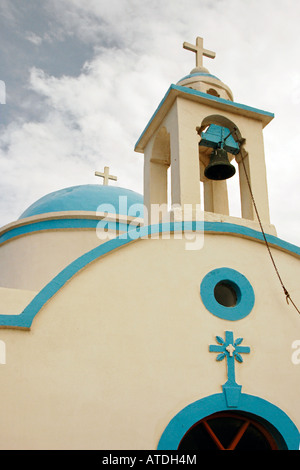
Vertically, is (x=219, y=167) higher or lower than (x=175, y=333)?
higher

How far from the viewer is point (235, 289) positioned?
4359 millimetres

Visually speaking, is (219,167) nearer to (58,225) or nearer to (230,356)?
(230,356)

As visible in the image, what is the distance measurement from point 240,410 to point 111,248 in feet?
6.53

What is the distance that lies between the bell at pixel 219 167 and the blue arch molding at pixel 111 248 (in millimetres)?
1073

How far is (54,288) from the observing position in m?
3.66

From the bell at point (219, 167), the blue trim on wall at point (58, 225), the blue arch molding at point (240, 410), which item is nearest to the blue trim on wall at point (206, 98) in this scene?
the bell at point (219, 167)

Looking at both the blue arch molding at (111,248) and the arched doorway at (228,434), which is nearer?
the blue arch molding at (111,248)

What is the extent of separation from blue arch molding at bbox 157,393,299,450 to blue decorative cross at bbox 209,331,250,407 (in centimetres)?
6

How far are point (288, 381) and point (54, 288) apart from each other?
8.31 ft

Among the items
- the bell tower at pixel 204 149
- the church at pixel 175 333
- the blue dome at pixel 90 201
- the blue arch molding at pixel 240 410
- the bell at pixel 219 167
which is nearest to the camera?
the church at pixel 175 333

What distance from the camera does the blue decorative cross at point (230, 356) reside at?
379 cm

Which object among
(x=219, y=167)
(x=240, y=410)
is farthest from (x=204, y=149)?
(x=240, y=410)

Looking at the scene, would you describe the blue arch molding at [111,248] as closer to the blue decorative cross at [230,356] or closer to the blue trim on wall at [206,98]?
the blue decorative cross at [230,356]

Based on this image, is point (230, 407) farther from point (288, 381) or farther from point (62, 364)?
point (62, 364)
